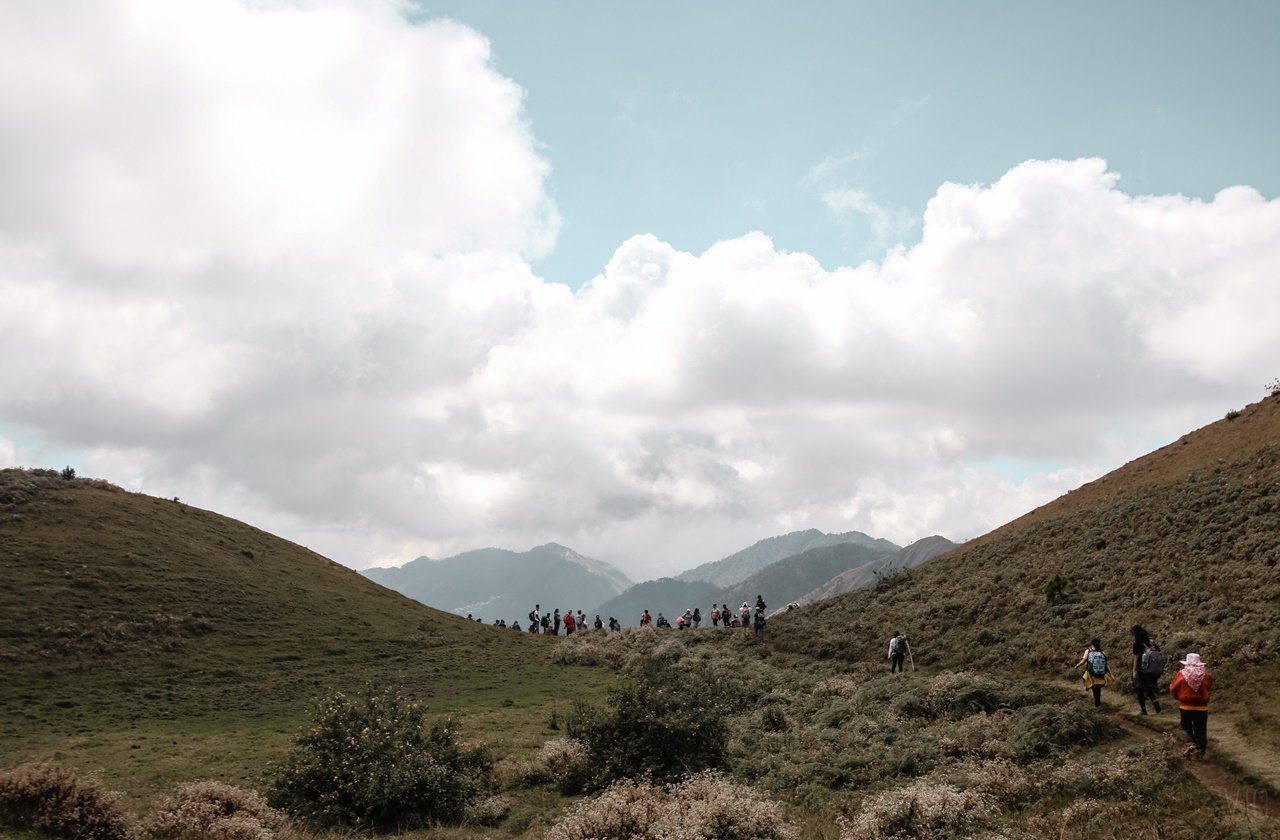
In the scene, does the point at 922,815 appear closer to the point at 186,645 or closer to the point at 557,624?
the point at 186,645

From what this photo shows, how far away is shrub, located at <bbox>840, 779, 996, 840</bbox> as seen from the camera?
14.8 meters

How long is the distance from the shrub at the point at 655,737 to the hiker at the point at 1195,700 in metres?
12.1

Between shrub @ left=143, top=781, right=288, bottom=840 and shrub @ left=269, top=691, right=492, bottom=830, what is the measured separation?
1.45 m

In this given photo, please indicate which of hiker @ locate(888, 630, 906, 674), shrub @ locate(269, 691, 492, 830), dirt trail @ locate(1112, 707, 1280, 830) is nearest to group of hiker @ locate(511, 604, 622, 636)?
hiker @ locate(888, 630, 906, 674)

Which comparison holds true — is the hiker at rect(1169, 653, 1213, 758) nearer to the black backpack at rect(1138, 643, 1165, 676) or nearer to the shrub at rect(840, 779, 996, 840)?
the black backpack at rect(1138, 643, 1165, 676)

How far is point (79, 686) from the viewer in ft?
125

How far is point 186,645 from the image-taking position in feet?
152

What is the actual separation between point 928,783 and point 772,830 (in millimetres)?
4246

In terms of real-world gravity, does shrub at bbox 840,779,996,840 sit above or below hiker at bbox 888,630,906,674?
below

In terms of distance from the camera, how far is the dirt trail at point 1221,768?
50.0 ft

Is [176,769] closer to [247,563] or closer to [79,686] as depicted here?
[79,686]

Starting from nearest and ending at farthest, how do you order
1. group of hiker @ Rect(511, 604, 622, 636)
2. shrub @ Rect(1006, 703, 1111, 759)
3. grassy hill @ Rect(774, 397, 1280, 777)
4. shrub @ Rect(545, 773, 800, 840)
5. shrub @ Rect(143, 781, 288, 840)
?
shrub @ Rect(545, 773, 800, 840), shrub @ Rect(143, 781, 288, 840), shrub @ Rect(1006, 703, 1111, 759), grassy hill @ Rect(774, 397, 1280, 777), group of hiker @ Rect(511, 604, 622, 636)

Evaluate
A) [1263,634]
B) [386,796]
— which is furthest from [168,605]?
[1263,634]

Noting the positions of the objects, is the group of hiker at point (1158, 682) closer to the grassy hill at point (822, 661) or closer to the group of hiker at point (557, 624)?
the grassy hill at point (822, 661)
